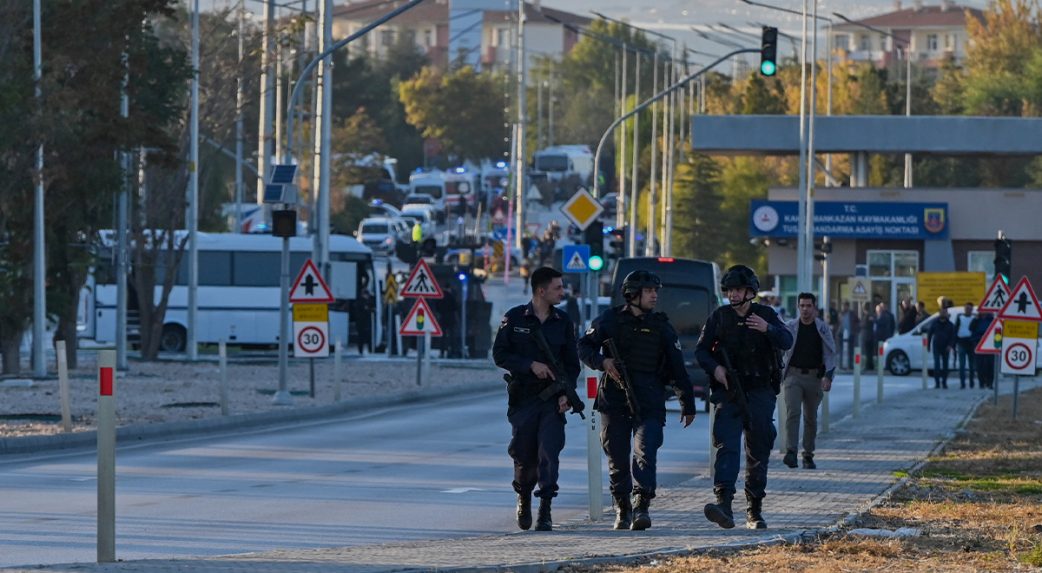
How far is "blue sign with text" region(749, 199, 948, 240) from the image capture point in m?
64.5

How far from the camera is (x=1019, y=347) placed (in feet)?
90.9

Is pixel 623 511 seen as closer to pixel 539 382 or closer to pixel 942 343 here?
pixel 539 382

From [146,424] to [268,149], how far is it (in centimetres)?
3317

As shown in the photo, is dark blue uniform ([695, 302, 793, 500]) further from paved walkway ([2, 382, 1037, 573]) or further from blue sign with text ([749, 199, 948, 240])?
blue sign with text ([749, 199, 948, 240])

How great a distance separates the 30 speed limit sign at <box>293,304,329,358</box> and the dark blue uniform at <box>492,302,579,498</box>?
15.1 meters

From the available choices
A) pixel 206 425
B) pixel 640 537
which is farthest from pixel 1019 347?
pixel 640 537

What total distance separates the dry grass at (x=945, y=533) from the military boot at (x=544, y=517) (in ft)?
6.14

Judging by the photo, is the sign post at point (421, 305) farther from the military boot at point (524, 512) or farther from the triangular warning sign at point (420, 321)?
the military boot at point (524, 512)

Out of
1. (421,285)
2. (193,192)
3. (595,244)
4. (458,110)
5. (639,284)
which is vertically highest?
(458,110)

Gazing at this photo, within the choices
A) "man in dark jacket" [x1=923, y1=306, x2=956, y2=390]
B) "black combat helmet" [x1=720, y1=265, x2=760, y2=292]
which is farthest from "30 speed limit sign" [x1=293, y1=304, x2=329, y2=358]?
"black combat helmet" [x1=720, y1=265, x2=760, y2=292]

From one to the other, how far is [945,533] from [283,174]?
1855cm

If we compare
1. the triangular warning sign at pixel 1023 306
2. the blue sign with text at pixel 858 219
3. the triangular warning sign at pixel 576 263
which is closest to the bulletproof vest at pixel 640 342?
the triangular warning sign at pixel 1023 306

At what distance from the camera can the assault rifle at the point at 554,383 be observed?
43.5 feet

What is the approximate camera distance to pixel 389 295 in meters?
44.6
